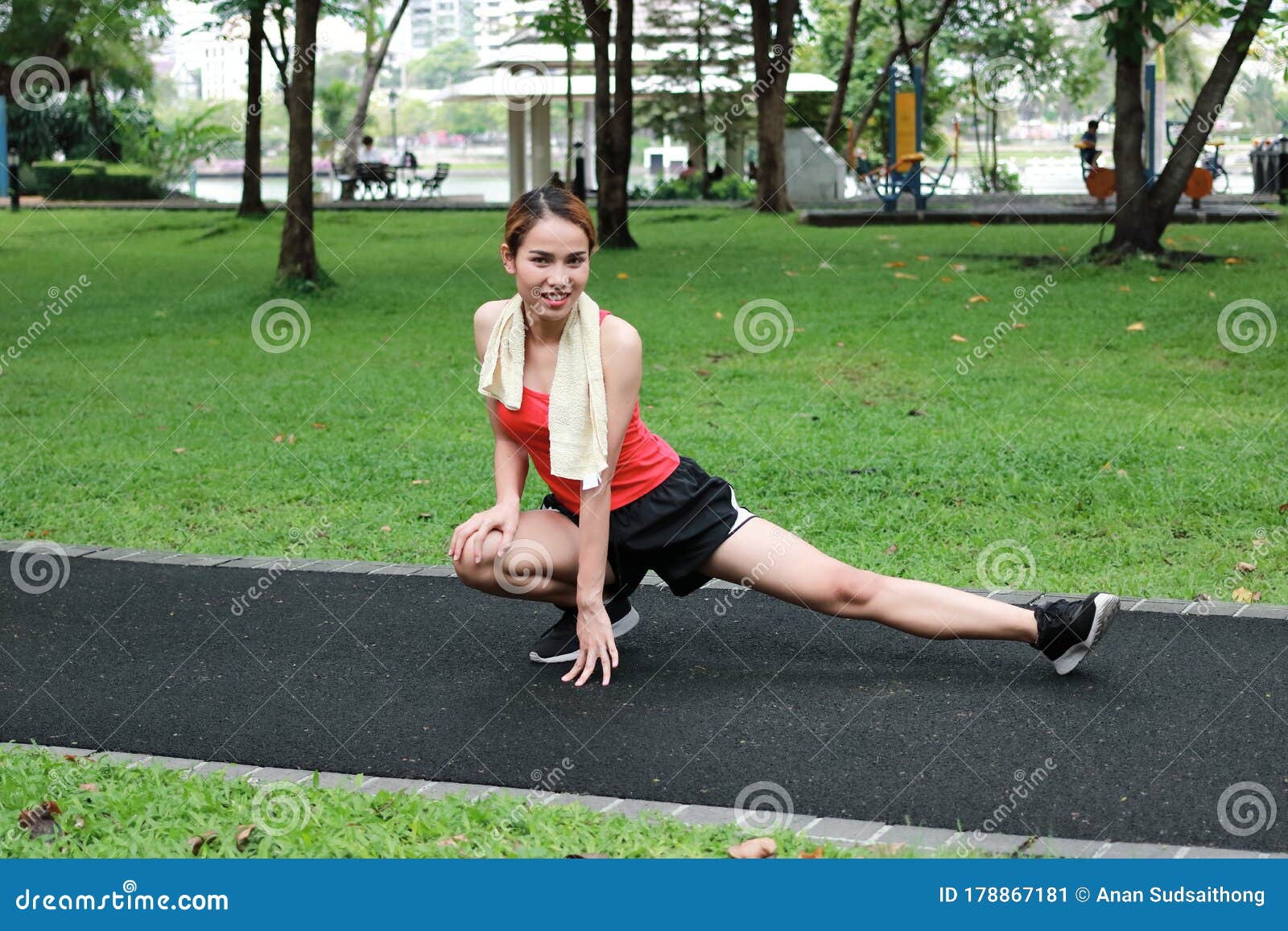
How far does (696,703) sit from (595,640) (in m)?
0.34

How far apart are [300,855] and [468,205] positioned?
79.0 ft

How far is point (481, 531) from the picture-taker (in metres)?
4.35

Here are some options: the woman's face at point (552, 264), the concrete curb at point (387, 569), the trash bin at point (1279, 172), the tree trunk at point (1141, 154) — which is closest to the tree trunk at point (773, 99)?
the trash bin at point (1279, 172)

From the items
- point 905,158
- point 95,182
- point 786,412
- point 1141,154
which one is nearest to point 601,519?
point 786,412

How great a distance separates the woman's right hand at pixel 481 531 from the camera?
4.35 metres

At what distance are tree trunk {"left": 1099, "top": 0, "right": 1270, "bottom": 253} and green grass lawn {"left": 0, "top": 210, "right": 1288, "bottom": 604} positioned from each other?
56cm

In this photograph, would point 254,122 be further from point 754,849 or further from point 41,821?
point 754,849

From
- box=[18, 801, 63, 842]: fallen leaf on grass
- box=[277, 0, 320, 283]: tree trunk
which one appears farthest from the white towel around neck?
box=[277, 0, 320, 283]: tree trunk

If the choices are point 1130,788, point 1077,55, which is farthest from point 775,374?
point 1077,55

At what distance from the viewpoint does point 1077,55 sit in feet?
129

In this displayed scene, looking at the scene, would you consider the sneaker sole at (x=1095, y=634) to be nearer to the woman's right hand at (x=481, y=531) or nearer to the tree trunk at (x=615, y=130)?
the woman's right hand at (x=481, y=531)

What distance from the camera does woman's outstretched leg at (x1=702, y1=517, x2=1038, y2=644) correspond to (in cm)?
439

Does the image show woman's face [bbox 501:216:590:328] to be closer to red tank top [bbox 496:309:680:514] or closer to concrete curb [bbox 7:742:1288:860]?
red tank top [bbox 496:309:680:514]

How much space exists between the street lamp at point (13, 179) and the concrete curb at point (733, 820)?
79.3 ft
